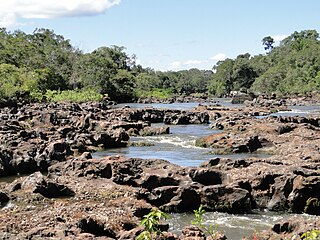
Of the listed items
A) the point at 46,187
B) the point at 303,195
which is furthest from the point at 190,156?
the point at 46,187

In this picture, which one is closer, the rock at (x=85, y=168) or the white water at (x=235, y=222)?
the white water at (x=235, y=222)

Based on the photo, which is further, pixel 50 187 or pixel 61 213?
pixel 50 187

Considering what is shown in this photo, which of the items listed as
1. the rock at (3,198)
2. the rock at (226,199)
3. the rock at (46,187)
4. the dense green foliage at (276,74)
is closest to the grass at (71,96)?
the dense green foliage at (276,74)

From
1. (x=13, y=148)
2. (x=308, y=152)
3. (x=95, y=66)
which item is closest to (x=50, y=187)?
(x=13, y=148)

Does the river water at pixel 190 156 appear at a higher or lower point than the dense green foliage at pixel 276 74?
lower

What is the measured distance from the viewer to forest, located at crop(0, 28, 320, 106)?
272 feet

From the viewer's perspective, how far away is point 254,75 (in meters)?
148

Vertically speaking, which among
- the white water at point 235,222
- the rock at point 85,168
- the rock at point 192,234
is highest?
the rock at point 85,168

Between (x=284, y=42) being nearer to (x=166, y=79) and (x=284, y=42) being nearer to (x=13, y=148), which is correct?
(x=166, y=79)

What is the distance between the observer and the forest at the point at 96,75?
3260 inches

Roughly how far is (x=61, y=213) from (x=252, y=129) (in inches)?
1078

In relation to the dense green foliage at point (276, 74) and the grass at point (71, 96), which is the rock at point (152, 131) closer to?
the grass at point (71, 96)

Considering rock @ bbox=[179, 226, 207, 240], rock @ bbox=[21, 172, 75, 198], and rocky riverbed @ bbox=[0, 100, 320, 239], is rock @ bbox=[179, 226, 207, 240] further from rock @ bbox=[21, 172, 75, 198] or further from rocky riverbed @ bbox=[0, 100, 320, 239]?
rock @ bbox=[21, 172, 75, 198]

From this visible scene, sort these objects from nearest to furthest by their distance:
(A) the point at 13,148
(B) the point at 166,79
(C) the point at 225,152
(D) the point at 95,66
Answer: (A) the point at 13,148
(C) the point at 225,152
(D) the point at 95,66
(B) the point at 166,79
